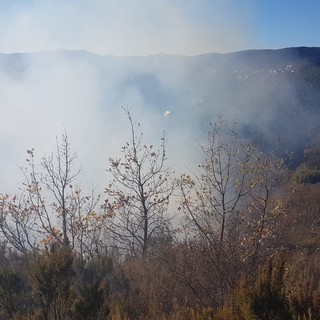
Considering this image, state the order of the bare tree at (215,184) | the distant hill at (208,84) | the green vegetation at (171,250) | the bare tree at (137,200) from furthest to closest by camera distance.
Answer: the distant hill at (208,84)
the bare tree at (137,200)
the bare tree at (215,184)
the green vegetation at (171,250)

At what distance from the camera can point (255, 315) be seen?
3572mm

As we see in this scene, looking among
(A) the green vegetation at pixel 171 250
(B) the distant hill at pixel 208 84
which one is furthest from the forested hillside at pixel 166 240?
(B) the distant hill at pixel 208 84

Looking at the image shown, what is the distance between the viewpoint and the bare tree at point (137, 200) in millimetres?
9289

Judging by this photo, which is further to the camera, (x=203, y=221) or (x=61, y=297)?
(x=203, y=221)

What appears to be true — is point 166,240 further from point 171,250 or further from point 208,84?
point 208,84

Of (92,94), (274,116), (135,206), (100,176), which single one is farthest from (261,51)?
(135,206)

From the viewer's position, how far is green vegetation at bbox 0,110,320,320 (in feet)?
14.8

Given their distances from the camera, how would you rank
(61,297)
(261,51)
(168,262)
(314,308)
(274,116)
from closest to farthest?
1. (314,308)
2. (61,297)
3. (168,262)
4. (274,116)
5. (261,51)

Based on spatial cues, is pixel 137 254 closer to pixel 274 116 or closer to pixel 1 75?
pixel 274 116

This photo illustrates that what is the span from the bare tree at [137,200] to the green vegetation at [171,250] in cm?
3

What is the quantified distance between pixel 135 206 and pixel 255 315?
6.09 m

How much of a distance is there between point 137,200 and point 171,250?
2604 millimetres

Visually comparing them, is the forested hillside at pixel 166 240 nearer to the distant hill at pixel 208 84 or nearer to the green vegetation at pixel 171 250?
the green vegetation at pixel 171 250

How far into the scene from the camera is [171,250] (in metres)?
7.11
